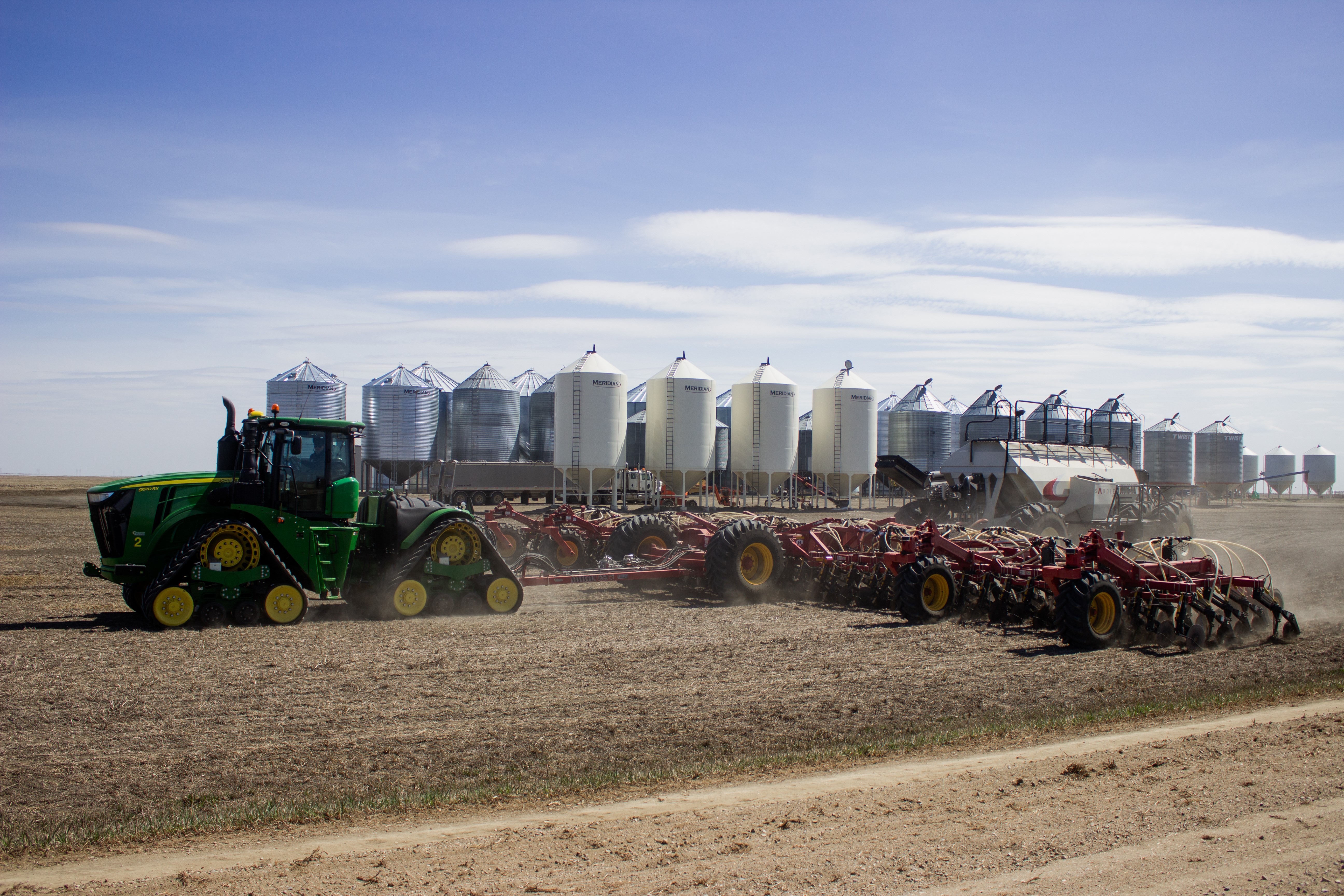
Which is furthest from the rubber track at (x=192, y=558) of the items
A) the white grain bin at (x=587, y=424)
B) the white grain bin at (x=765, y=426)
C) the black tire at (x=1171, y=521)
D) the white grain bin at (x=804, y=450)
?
the white grain bin at (x=804, y=450)

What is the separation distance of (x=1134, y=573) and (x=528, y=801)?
27.9ft

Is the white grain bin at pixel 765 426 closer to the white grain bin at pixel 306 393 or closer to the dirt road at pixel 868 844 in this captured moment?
the white grain bin at pixel 306 393

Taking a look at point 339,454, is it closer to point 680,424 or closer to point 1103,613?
point 1103,613

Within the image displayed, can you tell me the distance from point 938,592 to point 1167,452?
179ft

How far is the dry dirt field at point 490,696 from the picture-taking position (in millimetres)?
5719

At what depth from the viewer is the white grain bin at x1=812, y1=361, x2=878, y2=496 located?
41.6 metres

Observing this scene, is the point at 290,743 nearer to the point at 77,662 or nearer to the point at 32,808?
the point at 32,808

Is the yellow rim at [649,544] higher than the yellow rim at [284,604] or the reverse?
higher

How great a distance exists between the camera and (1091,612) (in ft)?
35.1

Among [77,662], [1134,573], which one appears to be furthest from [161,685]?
[1134,573]

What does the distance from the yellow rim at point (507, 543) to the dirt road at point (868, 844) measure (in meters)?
11.3

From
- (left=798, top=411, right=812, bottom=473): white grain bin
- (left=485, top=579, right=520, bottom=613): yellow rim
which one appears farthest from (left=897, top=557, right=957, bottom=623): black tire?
(left=798, top=411, right=812, bottom=473): white grain bin

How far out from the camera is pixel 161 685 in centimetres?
789

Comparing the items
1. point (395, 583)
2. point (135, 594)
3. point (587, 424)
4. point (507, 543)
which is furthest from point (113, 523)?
point (587, 424)
